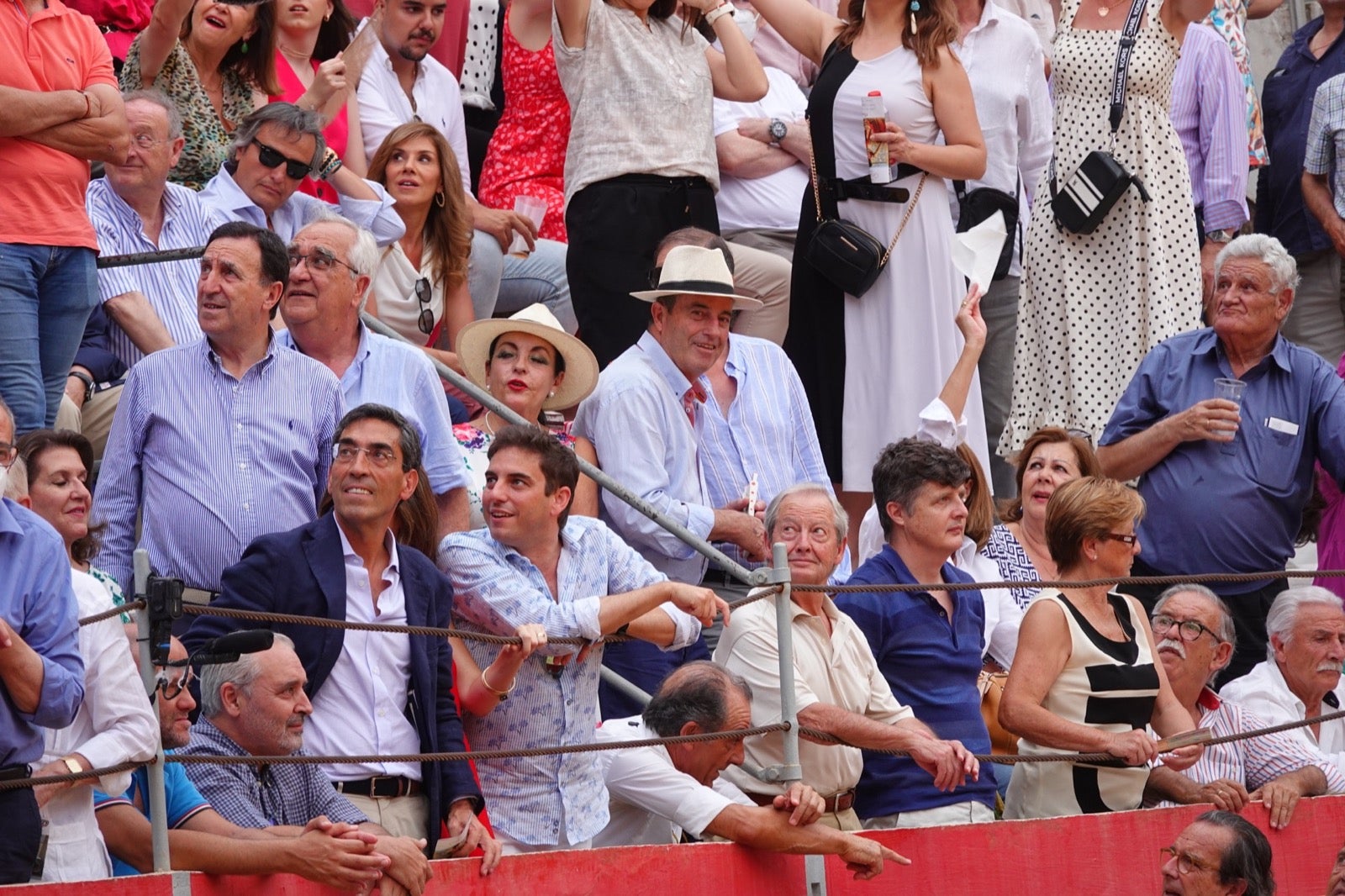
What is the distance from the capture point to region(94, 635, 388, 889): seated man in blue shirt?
4.75m

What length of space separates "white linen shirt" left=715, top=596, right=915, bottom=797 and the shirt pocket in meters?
2.06

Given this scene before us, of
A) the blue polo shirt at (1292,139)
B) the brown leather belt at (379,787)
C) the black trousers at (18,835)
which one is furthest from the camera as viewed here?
the blue polo shirt at (1292,139)

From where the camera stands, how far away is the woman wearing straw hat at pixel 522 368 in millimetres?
7203

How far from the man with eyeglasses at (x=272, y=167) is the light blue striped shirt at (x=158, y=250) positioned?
0.10m

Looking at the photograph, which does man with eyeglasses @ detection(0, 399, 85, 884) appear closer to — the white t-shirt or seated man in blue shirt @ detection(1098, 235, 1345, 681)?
seated man in blue shirt @ detection(1098, 235, 1345, 681)

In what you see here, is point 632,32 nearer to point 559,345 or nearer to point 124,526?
point 559,345

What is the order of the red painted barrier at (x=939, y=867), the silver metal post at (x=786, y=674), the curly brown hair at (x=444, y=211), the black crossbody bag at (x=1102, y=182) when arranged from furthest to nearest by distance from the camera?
the black crossbody bag at (x=1102, y=182), the curly brown hair at (x=444, y=211), the silver metal post at (x=786, y=674), the red painted barrier at (x=939, y=867)

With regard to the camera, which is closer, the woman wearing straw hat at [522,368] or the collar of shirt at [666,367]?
the collar of shirt at [666,367]

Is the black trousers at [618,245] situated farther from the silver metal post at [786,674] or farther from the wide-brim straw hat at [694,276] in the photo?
the silver metal post at [786,674]

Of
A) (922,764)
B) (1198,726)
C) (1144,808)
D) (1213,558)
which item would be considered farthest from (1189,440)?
(922,764)

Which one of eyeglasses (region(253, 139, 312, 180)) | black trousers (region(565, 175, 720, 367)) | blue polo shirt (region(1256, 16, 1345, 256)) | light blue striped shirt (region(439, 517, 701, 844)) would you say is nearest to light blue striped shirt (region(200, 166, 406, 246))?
eyeglasses (region(253, 139, 312, 180))

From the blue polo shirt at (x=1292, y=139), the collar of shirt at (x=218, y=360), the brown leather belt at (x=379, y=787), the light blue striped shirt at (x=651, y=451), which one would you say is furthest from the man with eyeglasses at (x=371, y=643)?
the blue polo shirt at (x=1292, y=139)

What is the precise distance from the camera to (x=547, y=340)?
23.8 ft

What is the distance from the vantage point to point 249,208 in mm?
7375
